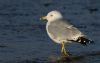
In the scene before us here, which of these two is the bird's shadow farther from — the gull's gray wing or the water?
the gull's gray wing

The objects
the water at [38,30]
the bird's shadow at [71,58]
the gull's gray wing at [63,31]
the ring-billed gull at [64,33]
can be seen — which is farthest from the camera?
the water at [38,30]

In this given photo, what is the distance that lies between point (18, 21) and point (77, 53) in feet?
10.4

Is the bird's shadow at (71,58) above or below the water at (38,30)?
below

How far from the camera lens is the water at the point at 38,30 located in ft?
35.0

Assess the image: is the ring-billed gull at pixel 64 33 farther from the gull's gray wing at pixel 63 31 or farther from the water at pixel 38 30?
the water at pixel 38 30

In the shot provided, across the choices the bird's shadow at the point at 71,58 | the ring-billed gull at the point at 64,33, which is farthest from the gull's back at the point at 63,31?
the bird's shadow at the point at 71,58

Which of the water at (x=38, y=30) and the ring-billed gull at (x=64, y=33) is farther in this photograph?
the water at (x=38, y=30)

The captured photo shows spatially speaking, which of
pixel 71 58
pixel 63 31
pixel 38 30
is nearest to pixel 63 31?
pixel 63 31

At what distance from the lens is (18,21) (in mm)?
13742

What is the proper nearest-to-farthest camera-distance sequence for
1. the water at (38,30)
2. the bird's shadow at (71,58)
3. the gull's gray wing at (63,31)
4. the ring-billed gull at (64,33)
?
the ring-billed gull at (64,33)
the gull's gray wing at (63,31)
the bird's shadow at (71,58)
the water at (38,30)

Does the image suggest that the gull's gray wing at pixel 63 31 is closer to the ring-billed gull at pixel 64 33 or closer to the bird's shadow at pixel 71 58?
the ring-billed gull at pixel 64 33

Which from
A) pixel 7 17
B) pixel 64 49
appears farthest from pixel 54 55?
pixel 7 17

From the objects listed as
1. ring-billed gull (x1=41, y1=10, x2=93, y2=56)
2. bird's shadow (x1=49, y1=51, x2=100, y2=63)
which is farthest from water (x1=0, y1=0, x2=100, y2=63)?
ring-billed gull (x1=41, y1=10, x2=93, y2=56)

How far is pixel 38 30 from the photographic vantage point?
42.5 feet
